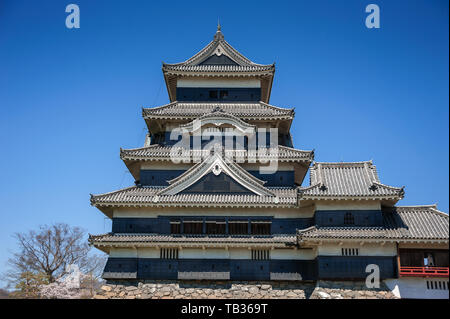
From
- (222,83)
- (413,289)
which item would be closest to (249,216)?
(413,289)

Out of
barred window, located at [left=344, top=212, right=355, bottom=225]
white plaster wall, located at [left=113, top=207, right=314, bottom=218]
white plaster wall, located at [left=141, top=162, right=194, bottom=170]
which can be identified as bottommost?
barred window, located at [left=344, top=212, right=355, bottom=225]

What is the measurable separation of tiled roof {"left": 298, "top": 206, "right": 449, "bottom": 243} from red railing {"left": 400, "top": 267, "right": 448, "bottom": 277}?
1.78 meters

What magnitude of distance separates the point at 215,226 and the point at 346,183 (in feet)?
30.9

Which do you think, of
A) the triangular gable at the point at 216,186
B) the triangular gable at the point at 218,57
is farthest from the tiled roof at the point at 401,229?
the triangular gable at the point at 218,57

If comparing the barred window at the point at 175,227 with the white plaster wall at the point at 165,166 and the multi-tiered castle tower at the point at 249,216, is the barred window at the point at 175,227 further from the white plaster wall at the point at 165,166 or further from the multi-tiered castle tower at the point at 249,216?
the white plaster wall at the point at 165,166

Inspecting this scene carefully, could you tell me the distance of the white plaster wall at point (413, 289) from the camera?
2866cm

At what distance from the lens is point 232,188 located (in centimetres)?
3291

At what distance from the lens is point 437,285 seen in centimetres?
2884

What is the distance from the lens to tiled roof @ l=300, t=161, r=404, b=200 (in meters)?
30.6

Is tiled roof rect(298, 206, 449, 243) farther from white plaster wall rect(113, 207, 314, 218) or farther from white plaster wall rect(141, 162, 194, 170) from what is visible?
white plaster wall rect(141, 162, 194, 170)

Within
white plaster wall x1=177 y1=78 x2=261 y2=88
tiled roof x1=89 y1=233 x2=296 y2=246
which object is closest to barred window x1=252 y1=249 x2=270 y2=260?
tiled roof x1=89 y1=233 x2=296 y2=246

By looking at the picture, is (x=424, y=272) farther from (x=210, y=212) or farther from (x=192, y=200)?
(x=192, y=200)
